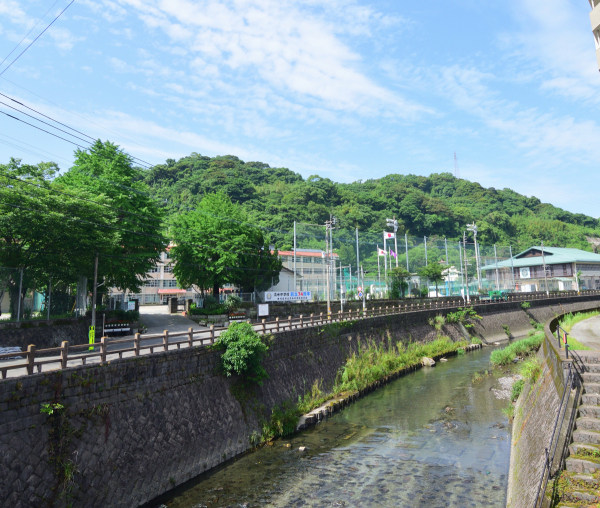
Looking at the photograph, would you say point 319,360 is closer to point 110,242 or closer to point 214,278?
point 110,242

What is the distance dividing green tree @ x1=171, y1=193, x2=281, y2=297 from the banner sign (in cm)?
305

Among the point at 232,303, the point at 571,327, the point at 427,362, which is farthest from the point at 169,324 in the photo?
the point at 571,327

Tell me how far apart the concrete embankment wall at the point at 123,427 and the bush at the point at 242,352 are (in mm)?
598

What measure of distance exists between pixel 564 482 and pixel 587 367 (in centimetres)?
501

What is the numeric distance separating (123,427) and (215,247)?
3194cm

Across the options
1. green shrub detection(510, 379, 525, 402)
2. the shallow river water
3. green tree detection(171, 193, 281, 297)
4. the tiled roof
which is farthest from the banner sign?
the tiled roof

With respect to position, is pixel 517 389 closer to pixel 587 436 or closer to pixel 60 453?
pixel 587 436

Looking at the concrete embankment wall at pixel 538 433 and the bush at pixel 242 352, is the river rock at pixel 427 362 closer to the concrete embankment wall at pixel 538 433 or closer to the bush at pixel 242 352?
the concrete embankment wall at pixel 538 433

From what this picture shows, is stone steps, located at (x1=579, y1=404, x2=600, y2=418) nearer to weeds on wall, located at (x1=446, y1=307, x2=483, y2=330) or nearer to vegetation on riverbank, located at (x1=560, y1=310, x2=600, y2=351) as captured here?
vegetation on riverbank, located at (x1=560, y1=310, x2=600, y2=351)

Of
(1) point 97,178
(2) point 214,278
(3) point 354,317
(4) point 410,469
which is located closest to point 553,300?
(3) point 354,317

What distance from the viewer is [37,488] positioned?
1120 centimetres

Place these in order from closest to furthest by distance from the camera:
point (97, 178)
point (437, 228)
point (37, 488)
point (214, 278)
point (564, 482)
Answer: point (564, 482) < point (37, 488) < point (97, 178) < point (214, 278) < point (437, 228)

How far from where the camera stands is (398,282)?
6294cm

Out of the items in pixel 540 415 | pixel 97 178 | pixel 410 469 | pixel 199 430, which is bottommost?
pixel 410 469
